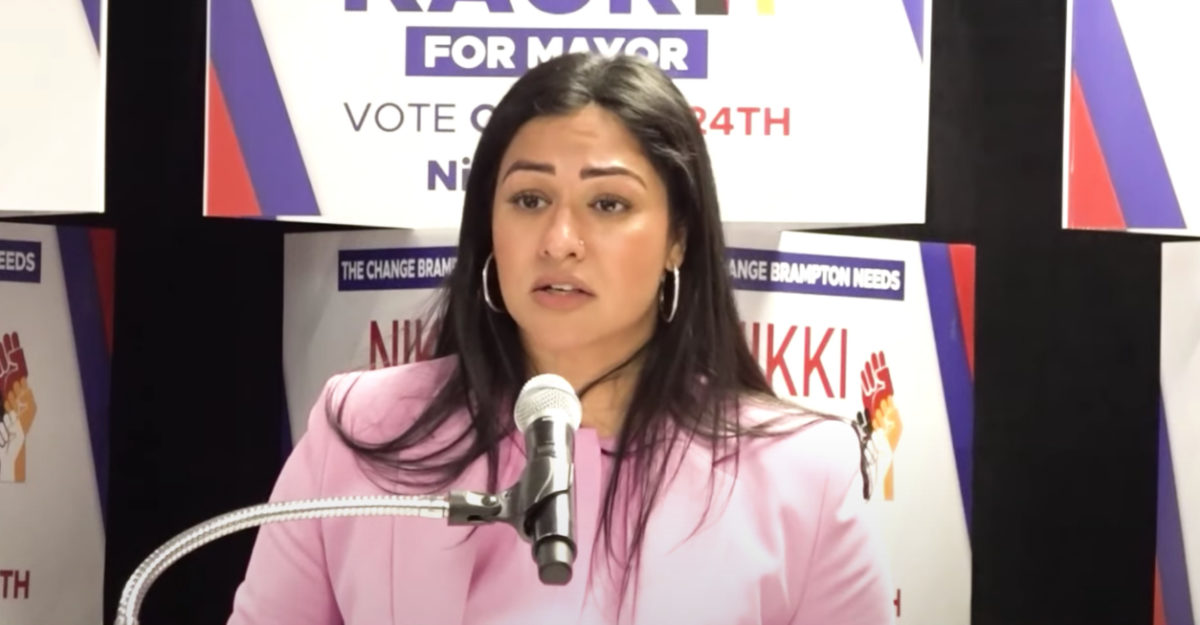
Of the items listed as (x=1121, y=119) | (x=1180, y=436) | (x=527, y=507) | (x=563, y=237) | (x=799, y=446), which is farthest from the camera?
(x=1180, y=436)

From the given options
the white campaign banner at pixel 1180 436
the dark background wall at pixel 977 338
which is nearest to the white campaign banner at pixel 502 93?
the dark background wall at pixel 977 338

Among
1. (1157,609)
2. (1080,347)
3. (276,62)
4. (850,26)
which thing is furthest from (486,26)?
(1157,609)

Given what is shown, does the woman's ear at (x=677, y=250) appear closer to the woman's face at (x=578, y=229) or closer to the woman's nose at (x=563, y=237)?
the woman's face at (x=578, y=229)

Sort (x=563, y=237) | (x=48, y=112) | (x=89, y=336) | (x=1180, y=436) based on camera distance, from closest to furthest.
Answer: (x=563, y=237)
(x=48, y=112)
(x=1180, y=436)
(x=89, y=336)

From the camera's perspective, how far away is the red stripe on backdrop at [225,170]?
2.11 m

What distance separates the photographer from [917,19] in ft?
6.92

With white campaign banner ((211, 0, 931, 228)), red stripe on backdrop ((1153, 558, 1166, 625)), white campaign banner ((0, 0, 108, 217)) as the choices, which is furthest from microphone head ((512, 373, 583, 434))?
red stripe on backdrop ((1153, 558, 1166, 625))

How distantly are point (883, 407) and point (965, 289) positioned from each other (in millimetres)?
233

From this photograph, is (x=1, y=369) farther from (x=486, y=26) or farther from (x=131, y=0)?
(x=486, y=26)

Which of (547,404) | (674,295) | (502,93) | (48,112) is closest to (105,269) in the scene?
(48,112)

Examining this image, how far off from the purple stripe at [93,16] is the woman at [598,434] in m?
0.60

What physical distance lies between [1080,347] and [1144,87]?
470 mm

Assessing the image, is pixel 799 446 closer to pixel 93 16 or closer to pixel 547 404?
pixel 547 404

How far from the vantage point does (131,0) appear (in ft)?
8.07
